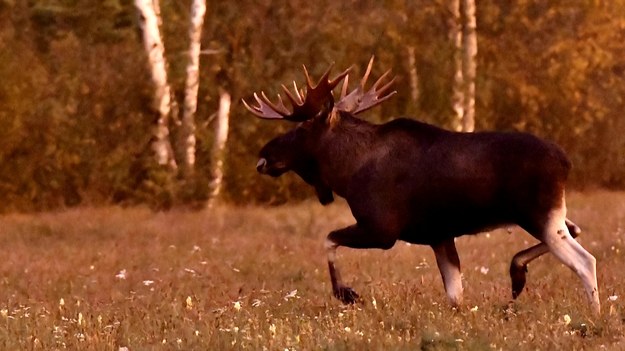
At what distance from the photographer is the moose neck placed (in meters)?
10.2

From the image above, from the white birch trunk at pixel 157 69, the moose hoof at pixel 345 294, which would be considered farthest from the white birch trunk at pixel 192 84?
the moose hoof at pixel 345 294

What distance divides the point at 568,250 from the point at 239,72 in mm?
16531

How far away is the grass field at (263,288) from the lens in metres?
8.08

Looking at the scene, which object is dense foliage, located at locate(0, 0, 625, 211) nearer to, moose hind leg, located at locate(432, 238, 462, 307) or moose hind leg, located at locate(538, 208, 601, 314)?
moose hind leg, located at locate(432, 238, 462, 307)

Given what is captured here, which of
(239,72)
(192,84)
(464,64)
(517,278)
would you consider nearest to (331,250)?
(517,278)

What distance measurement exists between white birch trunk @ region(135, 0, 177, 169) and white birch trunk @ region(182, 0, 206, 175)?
36 centimetres

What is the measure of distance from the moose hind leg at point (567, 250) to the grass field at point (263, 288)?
8.2 inches

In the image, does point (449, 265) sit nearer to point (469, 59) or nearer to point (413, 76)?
point (469, 59)

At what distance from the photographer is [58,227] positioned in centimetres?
1973

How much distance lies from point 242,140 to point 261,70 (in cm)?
171

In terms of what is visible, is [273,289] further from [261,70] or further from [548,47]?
[548,47]

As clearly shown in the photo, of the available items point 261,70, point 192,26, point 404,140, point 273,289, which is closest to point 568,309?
point 404,140

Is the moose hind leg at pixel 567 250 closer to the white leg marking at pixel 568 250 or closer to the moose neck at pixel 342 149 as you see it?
the white leg marking at pixel 568 250

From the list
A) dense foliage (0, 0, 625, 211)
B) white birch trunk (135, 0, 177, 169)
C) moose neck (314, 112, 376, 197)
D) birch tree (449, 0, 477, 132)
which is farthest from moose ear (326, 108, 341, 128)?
birch tree (449, 0, 477, 132)
